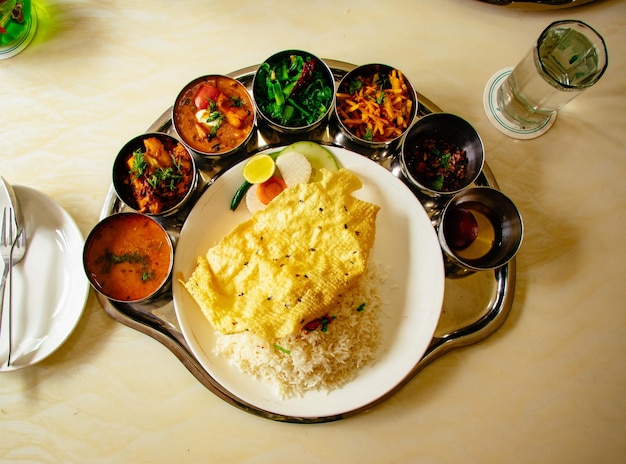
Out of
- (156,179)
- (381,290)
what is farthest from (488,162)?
(156,179)

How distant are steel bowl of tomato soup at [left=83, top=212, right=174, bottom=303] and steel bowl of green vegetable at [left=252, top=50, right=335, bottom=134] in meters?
1.00

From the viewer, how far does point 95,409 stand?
2.80 m

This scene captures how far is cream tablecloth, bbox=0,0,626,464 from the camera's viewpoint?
280cm

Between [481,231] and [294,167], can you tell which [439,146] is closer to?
[481,231]

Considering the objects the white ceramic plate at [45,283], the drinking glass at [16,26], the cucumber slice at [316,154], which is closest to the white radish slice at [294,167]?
the cucumber slice at [316,154]

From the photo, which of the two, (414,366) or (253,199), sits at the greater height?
(253,199)

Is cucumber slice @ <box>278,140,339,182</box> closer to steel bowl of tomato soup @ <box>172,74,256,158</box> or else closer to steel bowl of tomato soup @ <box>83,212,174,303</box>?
steel bowl of tomato soup @ <box>172,74,256,158</box>

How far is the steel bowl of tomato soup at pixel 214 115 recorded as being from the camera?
2.71m

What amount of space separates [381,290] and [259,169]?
1.10 meters

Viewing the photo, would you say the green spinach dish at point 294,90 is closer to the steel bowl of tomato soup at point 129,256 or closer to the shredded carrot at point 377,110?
the shredded carrot at point 377,110

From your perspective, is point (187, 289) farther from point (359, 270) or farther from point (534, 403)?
point (534, 403)

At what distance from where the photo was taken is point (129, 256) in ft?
8.63

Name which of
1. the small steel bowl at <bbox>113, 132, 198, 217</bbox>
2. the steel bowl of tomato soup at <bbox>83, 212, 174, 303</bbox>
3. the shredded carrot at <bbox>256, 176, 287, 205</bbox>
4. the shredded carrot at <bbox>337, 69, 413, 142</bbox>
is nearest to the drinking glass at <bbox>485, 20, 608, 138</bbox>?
the shredded carrot at <bbox>337, 69, 413, 142</bbox>

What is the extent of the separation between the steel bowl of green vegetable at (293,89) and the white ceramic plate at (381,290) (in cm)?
31
